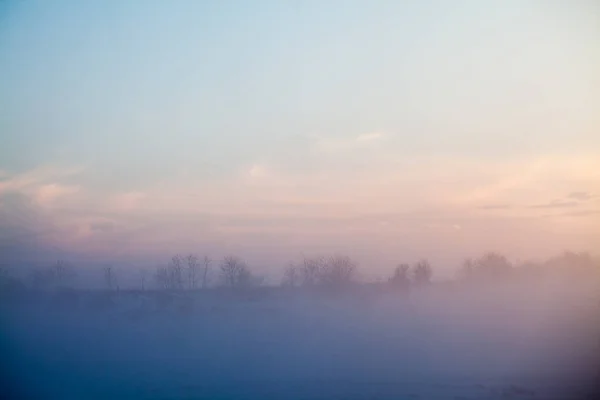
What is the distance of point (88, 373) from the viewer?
26734 millimetres

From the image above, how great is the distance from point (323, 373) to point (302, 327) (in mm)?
10913

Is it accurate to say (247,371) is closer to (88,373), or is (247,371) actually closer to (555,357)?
(88,373)

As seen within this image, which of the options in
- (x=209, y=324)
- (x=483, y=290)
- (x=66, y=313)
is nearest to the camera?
(x=209, y=324)

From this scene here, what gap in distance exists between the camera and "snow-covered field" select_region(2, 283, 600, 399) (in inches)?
894

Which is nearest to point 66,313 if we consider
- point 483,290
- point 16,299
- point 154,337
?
point 16,299

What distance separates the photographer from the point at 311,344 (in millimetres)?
31938

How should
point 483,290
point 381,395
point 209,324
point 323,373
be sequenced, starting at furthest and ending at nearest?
point 483,290 → point 209,324 → point 323,373 → point 381,395

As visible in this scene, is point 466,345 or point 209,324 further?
point 209,324

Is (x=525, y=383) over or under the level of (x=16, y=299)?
under

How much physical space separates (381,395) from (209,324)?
18.8m

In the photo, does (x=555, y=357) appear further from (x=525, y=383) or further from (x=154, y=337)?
(x=154, y=337)

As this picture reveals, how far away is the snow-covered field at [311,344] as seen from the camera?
22719mm

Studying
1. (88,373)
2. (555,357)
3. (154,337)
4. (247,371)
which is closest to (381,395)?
(247,371)

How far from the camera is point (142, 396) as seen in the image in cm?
2208
